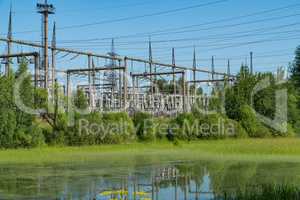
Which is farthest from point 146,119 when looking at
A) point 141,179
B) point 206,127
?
point 141,179

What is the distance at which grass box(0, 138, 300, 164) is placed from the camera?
20.4m

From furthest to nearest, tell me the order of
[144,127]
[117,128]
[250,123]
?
[250,123] < [144,127] < [117,128]

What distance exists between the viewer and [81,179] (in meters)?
13.6

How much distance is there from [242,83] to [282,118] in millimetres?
3630

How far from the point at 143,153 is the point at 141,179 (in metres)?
10.00

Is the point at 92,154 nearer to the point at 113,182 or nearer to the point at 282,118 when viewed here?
the point at 113,182

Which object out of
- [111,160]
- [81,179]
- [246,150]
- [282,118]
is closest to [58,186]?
[81,179]

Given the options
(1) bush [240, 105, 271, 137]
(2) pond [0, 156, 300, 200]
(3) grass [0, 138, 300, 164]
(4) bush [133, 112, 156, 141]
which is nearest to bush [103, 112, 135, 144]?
(4) bush [133, 112, 156, 141]

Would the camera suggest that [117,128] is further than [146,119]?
No

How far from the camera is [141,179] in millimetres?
14070

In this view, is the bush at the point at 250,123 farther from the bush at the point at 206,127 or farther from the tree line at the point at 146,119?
the bush at the point at 206,127

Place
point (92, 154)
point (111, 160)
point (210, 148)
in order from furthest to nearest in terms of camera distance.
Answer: point (210, 148) < point (92, 154) < point (111, 160)

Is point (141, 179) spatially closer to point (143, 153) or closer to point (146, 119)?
point (143, 153)

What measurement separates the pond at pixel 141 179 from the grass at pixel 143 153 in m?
1.83
